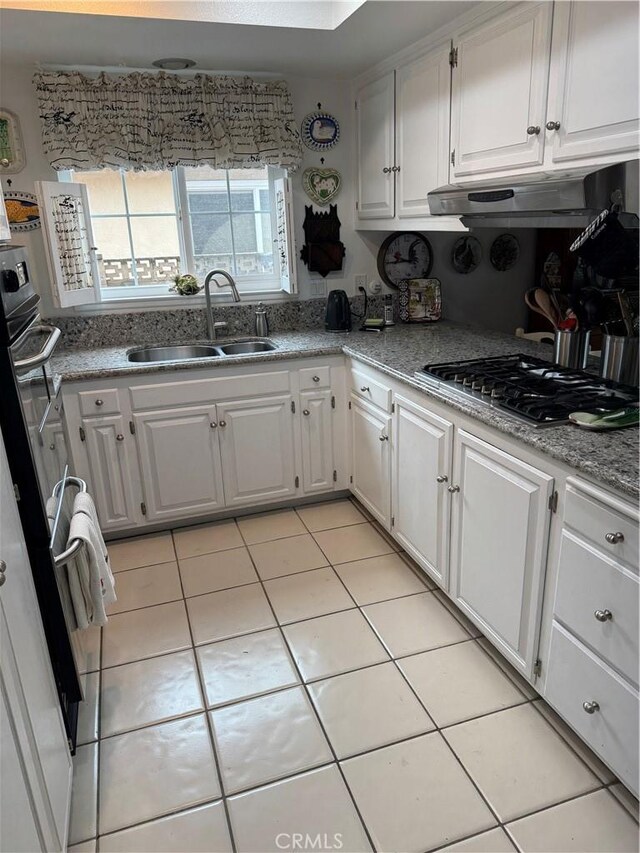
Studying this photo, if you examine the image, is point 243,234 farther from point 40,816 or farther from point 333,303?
point 40,816

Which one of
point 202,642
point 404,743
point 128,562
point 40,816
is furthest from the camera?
point 128,562

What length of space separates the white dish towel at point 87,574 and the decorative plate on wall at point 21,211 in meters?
1.74

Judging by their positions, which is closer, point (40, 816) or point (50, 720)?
point (40, 816)

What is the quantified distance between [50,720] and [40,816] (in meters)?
0.25

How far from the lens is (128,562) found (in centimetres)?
279

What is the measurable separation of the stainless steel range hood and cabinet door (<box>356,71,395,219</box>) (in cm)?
74

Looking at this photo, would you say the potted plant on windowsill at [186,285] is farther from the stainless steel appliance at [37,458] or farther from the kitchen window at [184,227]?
the stainless steel appliance at [37,458]

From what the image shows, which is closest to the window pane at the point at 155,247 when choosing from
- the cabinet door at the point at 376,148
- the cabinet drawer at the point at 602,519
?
the cabinet door at the point at 376,148

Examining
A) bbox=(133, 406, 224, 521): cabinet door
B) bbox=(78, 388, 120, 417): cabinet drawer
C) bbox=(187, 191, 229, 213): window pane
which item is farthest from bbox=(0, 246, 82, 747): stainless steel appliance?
bbox=(187, 191, 229, 213): window pane

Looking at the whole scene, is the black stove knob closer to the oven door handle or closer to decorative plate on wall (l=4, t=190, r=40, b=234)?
the oven door handle

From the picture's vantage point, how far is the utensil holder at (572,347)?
2289mm

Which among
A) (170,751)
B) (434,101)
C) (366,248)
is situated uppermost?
(434,101)

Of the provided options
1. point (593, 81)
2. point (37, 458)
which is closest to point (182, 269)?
point (37, 458)

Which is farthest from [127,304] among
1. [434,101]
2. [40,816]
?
[40,816]
